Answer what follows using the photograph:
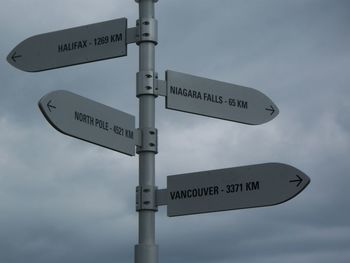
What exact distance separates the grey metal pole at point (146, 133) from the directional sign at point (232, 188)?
136 mm

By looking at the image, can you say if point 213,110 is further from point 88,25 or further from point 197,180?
point 88,25

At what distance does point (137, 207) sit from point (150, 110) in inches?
30.3

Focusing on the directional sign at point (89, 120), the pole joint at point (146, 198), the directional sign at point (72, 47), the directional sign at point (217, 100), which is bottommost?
the pole joint at point (146, 198)

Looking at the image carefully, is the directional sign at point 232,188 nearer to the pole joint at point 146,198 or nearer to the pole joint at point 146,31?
the pole joint at point 146,198

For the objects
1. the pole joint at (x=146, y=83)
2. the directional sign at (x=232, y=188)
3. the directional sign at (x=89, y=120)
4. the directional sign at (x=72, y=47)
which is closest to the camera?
the directional sign at (x=89, y=120)

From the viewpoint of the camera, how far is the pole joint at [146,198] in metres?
5.50

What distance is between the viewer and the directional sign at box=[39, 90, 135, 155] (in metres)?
5.13

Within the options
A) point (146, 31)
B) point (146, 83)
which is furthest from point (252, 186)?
point (146, 31)

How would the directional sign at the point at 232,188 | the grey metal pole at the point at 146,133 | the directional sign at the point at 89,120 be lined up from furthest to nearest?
the grey metal pole at the point at 146,133
the directional sign at the point at 232,188
the directional sign at the point at 89,120

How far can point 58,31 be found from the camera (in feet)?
20.3

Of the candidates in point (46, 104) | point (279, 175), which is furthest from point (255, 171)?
point (46, 104)

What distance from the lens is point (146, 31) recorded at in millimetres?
5852

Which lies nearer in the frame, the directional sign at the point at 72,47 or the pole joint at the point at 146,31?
the pole joint at the point at 146,31

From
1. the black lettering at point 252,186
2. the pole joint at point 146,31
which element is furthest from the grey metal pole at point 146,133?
the black lettering at point 252,186
